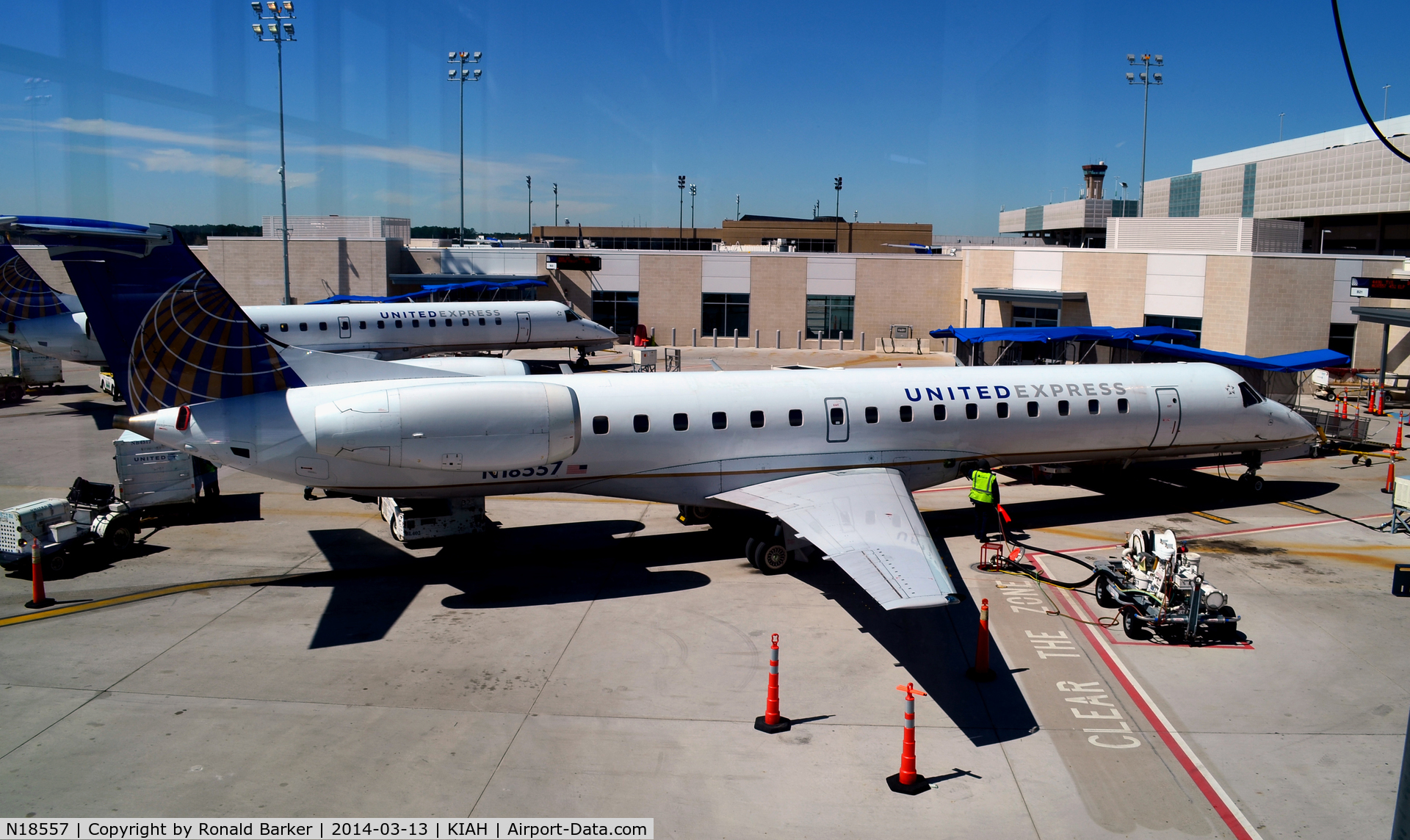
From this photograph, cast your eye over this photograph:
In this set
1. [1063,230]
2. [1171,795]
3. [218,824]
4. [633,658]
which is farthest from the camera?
[1063,230]

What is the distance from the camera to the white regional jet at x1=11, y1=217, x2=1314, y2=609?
46.8 feet

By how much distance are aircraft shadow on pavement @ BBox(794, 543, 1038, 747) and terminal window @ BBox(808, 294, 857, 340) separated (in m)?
35.0

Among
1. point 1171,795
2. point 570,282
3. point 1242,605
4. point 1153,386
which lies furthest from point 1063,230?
point 1171,795

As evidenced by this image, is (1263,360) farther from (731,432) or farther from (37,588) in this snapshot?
(37,588)

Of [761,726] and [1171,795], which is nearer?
[1171,795]

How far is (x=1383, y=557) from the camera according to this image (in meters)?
17.0

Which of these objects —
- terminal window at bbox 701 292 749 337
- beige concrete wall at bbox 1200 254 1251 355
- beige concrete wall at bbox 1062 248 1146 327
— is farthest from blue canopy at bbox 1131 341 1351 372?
terminal window at bbox 701 292 749 337

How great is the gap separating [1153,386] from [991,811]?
1312 centimetres

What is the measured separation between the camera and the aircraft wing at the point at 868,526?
1176 cm

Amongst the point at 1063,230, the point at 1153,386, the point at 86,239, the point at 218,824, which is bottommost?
the point at 218,824

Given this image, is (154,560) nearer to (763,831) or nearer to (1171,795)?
(763,831)

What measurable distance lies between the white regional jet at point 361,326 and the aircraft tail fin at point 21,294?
0.8 inches

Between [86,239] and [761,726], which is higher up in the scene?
[86,239]

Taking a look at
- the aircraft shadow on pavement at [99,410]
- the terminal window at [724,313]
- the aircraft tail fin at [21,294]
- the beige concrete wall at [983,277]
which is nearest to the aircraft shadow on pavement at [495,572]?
the aircraft shadow on pavement at [99,410]
